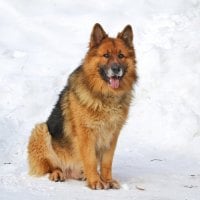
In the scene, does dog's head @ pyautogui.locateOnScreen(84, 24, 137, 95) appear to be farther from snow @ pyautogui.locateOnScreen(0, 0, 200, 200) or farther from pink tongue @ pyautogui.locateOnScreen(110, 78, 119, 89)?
snow @ pyautogui.locateOnScreen(0, 0, 200, 200)

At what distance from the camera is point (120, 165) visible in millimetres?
8758

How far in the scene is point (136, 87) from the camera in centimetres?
1130

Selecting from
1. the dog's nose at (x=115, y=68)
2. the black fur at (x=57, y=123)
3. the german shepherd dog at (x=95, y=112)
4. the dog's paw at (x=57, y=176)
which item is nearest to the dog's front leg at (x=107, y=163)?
the german shepherd dog at (x=95, y=112)

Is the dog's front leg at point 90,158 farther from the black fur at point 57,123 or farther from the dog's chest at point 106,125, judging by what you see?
the black fur at point 57,123

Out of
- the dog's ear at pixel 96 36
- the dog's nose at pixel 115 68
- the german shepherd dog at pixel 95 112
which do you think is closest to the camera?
A: the dog's nose at pixel 115 68

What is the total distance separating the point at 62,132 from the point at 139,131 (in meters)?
3.26

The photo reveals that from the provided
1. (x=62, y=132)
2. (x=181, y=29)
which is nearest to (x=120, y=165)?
(x=62, y=132)

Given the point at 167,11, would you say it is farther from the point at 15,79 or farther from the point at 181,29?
the point at 15,79

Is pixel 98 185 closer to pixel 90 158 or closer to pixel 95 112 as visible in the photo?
pixel 90 158

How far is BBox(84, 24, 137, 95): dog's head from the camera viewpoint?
276 inches

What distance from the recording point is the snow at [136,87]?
729cm

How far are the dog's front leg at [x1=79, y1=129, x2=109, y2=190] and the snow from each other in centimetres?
20

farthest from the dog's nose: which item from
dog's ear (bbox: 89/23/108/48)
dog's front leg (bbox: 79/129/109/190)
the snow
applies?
the snow

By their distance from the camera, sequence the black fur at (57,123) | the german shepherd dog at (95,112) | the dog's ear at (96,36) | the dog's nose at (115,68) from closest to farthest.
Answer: the dog's nose at (115,68) → the german shepherd dog at (95,112) → the dog's ear at (96,36) → the black fur at (57,123)
